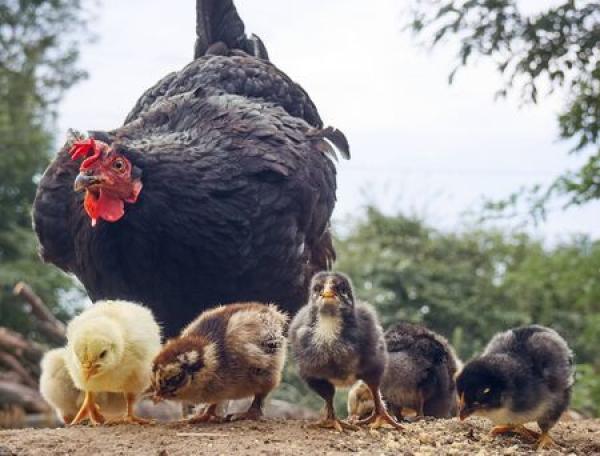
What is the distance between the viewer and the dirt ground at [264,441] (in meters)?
3.55

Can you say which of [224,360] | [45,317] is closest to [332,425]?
[224,360]

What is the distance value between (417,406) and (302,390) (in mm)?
6912

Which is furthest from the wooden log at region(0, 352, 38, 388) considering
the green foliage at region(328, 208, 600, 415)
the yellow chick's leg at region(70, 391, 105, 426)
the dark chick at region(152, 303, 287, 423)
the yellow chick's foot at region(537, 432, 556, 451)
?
the yellow chick's foot at region(537, 432, 556, 451)

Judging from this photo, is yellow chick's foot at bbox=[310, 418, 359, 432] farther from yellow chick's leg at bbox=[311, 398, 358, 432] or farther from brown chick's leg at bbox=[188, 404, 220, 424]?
brown chick's leg at bbox=[188, 404, 220, 424]

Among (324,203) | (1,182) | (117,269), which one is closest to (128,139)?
(117,269)

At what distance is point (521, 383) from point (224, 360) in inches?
55.8

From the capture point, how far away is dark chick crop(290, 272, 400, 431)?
398cm

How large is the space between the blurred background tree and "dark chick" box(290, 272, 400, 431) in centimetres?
1036

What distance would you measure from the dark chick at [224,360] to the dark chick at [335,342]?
165 millimetres

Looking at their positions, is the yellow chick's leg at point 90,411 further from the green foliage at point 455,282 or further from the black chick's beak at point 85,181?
the green foliage at point 455,282

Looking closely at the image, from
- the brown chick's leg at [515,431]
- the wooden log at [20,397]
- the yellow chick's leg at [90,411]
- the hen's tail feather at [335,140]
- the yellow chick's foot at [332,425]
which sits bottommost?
the wooden log at [20,397]

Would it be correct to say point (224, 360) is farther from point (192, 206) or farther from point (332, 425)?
point (192, 206)

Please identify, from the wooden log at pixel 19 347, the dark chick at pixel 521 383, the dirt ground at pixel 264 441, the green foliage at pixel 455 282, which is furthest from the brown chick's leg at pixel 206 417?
the green foliage at pixel 455 282

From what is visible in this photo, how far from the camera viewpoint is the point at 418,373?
16.0 feet
